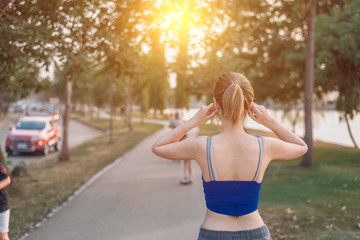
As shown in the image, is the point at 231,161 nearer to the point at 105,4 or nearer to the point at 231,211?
the point at 231,211

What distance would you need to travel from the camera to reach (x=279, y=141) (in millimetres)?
2240

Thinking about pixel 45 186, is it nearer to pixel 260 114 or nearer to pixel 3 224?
pixel 3 224

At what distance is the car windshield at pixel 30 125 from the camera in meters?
18.7

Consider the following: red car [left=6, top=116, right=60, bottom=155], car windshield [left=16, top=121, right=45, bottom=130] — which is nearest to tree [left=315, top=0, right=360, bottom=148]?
red car [left=6, top=116, right=60, bottom=155]

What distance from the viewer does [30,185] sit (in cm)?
969

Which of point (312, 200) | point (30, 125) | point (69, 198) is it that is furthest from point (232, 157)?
point (30, 125)

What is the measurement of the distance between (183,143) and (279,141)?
1.77ft

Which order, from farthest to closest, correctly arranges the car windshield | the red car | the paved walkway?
the car windshield
the red car
the paved walkway

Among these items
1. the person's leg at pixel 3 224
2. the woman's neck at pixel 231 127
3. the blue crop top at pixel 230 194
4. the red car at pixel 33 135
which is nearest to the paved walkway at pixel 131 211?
the person's leg at pixel 3 224

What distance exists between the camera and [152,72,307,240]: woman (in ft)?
7.06

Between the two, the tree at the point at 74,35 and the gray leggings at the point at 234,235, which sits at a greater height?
the tree at the point at 74,35

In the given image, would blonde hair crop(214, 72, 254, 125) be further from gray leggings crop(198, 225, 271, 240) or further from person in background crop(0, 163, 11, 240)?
person in background crop(0, 163, 11, 240)

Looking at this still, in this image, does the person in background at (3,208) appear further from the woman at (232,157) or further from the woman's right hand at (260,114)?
the woman's right hand at (260,114)

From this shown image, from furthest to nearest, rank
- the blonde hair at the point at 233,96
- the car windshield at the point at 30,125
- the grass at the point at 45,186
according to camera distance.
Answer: the car windshield at the point at 30,125 → the grass at the point at 45,186 → the blonde hair at the point at 233,96
